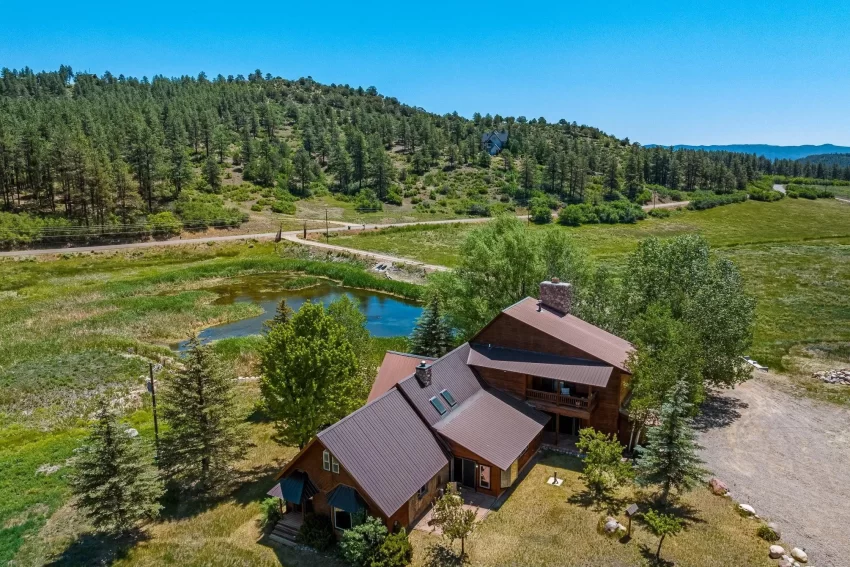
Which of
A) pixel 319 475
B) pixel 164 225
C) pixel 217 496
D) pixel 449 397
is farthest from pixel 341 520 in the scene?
pixel 164 225

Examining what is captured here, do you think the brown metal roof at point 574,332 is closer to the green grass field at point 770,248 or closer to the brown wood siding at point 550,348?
the brown wood siding at point 550,348

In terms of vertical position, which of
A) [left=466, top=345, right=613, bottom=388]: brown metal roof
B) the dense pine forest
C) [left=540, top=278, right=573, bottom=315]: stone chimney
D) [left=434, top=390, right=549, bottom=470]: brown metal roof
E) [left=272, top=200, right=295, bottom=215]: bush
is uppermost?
the dense pine forest

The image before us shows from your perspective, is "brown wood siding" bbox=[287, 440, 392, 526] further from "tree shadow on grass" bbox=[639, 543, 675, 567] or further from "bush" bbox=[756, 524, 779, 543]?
"bush" bbox=[756, 524, 779, 543]

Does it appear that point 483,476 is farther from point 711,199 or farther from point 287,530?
point 711,199

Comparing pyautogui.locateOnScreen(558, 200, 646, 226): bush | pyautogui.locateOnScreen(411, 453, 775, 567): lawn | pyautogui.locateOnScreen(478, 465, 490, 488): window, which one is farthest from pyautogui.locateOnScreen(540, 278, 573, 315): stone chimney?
pyautogui.locateOnScreen(558, 200, 646, 226): bush

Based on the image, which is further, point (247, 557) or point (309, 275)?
point (309, 275)

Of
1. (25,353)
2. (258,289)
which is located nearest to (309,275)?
(258,289)

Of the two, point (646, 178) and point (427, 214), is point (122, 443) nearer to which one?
point (427, 214)
